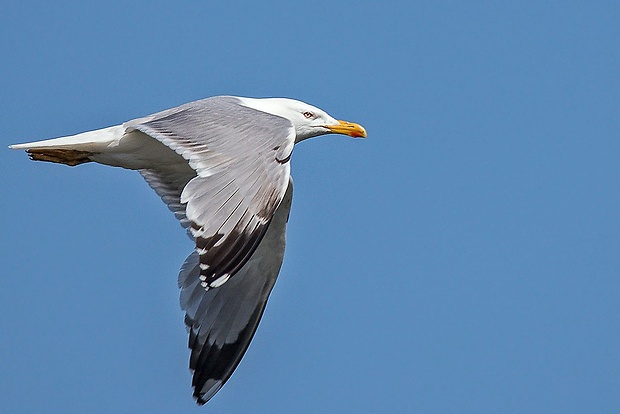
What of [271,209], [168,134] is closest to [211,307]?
[168,134]

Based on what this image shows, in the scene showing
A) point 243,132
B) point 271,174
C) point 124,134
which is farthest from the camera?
point 124,134

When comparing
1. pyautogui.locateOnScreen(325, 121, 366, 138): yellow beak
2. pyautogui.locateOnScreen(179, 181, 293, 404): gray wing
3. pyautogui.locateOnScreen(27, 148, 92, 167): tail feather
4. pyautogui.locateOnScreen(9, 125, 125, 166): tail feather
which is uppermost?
pyautogui.locateOnScreen(325, 121, 366, 138): yellow beak

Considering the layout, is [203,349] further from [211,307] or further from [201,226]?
[201,226]

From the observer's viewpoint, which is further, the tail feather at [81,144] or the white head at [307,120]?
the white head at [307,120]

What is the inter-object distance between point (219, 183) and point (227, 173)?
13 cm

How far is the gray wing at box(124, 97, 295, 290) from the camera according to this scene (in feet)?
19.0

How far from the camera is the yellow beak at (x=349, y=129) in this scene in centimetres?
888

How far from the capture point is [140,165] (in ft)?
27.0

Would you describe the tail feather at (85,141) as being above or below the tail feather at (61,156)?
above

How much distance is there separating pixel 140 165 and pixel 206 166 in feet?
6.47

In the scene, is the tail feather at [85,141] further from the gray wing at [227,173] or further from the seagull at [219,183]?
the gray wing at [227,173]

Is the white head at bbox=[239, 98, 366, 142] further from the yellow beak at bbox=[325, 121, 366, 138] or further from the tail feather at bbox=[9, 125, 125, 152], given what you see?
the tail feather at bbox=[9, 125, 125, 152]

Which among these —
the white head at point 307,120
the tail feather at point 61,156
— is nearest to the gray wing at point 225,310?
the white head at point 307,120

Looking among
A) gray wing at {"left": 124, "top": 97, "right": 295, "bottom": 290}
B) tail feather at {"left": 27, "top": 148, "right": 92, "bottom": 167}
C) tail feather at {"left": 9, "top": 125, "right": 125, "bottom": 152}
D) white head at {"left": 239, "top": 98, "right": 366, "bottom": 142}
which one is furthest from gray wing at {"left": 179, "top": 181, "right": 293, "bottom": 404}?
gray wing at {"left": 124, "top": 97, "right": 295, "bottom": 290}
